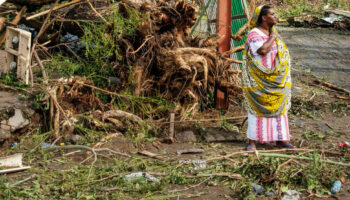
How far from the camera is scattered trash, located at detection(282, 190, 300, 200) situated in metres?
3.67

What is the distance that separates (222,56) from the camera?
6.46 m

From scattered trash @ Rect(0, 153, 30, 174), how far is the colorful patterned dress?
2.58 metres

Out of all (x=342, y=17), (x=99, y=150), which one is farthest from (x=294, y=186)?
(x=342, y=17)

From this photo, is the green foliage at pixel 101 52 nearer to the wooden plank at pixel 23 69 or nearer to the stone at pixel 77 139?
the wooden plank at pixel 23 69

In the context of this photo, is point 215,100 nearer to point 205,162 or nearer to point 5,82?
point 205,162

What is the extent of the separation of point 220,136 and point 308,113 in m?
2.06

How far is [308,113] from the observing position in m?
6.81

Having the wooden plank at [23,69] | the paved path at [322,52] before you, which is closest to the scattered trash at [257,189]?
the wooden plank at [23,69]

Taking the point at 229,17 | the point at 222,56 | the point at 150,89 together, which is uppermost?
the point at 229,17


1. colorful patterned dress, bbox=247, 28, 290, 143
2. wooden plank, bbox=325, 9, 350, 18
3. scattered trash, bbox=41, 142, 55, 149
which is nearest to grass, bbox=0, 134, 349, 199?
scattered trash, bbox=41, 142, 55, 149

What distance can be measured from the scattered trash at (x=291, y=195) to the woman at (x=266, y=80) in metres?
1.26

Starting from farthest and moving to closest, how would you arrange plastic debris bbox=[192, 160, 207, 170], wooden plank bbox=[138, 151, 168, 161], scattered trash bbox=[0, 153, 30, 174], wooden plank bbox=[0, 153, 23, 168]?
wooden plank bbox=[138, 151, 168, 161]
plastic debris bbox=[192, 160, 207, 170]
wooden plank bbox=[0, 153, 23, 168]
scattered trash bbox=[0, 153, 30, 174]

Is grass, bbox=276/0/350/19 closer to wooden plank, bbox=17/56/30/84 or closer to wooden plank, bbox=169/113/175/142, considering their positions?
wooden plank, bbox=169/113/175/142

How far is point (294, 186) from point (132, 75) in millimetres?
3059
